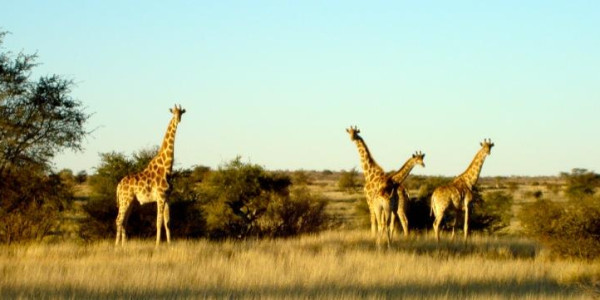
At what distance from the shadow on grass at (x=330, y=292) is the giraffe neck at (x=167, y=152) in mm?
7569

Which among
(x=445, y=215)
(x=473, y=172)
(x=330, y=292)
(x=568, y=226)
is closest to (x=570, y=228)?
(x=568, y=226)

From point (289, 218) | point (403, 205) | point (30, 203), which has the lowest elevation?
point (289, 218)

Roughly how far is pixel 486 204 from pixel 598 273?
18.4 metres

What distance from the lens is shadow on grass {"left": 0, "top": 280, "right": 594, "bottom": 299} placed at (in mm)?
11355

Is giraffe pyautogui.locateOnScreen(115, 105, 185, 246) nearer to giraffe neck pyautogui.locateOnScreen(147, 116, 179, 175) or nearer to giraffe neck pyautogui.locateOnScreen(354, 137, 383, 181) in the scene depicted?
giraffe neck pyautogui.locateOnScreen(147, 116, 179, 175)

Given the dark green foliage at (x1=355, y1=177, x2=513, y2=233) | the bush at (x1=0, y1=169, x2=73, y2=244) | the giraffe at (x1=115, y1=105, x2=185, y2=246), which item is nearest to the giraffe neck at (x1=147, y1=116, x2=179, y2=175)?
the giraffe at (x1=115, y1=105, x2=185, y2=246)

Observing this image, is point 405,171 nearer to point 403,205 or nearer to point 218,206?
point 403,205

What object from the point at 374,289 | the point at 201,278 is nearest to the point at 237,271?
the point at 201,278

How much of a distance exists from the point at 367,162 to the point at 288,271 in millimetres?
7632

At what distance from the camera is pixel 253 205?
26.5 metres

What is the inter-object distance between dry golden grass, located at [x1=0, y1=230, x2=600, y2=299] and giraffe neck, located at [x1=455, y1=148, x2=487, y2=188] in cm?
257

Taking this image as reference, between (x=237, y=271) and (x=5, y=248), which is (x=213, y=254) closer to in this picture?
(x=237, y=271)

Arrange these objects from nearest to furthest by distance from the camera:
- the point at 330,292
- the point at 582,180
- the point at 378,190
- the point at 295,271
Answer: the point at 330,292 < the point at 295,271 < the point at 378,190 < the point at 582,180

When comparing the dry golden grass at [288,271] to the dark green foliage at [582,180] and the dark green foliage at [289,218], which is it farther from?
the dark green foliage at [582,180]
